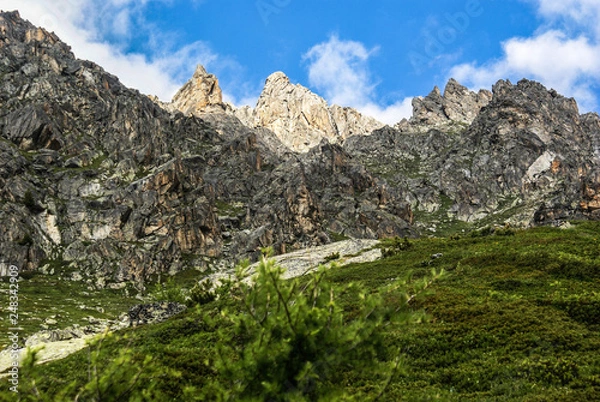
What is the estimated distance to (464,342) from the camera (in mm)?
21750

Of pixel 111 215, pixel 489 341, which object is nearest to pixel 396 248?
pixel 489 341

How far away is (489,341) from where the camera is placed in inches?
841

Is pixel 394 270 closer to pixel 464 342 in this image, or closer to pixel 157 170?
pixel 464 342

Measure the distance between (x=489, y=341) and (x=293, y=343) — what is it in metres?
15.8

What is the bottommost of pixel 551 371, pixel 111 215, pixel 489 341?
pixel 551 371

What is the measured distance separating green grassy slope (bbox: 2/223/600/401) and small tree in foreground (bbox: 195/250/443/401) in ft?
2.52

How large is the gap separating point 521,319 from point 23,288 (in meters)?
125

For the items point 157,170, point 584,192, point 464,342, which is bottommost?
point 464,342

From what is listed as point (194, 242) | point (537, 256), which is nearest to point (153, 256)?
point (194, 242)

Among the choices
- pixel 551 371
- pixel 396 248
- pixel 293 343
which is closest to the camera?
pixel 293 343

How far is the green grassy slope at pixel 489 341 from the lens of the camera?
1611cm

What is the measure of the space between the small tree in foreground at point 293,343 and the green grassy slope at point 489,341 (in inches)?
30.2

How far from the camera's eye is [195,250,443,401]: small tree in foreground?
9.09 metres

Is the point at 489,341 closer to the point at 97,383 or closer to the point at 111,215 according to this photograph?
the point at 97,383
